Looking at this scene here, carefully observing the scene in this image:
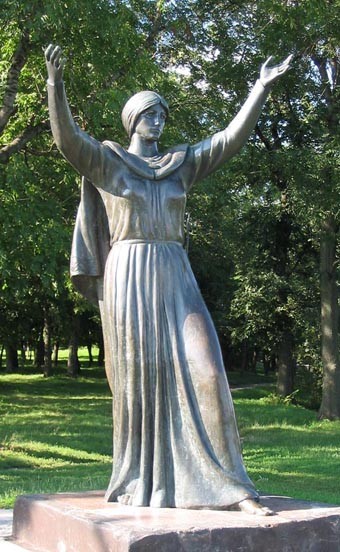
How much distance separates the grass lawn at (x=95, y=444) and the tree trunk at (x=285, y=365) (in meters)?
0.80

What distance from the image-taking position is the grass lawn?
11.9 metres

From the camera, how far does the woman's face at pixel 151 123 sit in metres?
5.73

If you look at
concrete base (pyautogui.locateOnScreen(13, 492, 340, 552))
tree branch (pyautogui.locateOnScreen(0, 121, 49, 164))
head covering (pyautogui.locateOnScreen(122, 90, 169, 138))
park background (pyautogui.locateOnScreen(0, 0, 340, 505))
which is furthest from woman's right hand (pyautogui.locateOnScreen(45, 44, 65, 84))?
tree branch (pyautogui.locateOnScreen(0, 121, 49, 164))

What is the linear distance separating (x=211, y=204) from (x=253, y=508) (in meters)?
18.9

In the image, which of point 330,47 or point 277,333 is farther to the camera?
point 277,333

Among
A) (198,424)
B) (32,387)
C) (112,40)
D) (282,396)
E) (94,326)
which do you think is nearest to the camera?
(198,424)

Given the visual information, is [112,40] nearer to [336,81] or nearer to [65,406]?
[336,81]

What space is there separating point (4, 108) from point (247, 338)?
48.9ft

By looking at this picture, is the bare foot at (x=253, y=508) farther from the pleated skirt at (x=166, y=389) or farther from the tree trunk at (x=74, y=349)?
the tree trunk at (x=74, y=349)

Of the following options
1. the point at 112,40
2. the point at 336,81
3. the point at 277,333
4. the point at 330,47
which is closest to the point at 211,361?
the point at 112,40

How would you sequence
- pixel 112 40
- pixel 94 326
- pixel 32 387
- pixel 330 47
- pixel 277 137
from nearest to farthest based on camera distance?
pixel 112 40 → pixel 330 47 → pixel 277 137 → pixel 32 387 → pixel 94 326

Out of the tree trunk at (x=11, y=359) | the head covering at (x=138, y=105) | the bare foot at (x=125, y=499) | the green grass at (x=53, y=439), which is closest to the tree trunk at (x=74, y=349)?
the tree trunk at (x=11, y=359)

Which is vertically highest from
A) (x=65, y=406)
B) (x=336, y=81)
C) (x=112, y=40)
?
(x=336, y=81)

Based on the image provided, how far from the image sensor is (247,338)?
28797 millimetres
